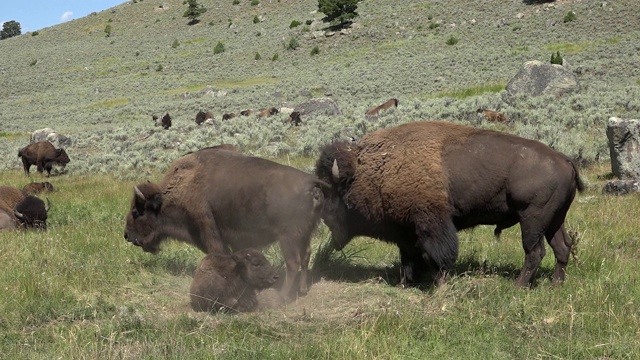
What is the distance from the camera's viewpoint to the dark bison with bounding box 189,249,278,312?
6.16 metres

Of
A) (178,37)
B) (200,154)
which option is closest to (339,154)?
(200,154)

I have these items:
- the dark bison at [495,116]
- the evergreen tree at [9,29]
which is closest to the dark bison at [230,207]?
the dark bison at [495,116]

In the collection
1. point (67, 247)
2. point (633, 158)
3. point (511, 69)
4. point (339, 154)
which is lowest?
point (511, 69)

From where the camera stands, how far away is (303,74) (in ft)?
170

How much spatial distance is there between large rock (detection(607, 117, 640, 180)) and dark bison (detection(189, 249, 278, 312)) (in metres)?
8.89

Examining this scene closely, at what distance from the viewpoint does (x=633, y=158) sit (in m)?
12.3

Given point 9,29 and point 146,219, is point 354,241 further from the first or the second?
point 9,29

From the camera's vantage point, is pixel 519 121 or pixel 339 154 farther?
pixel 519 121

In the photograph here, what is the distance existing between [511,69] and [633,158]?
85.8 feet

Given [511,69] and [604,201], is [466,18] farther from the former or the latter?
[604,201]

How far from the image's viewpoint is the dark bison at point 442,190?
6.35m

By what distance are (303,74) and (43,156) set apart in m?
32.8

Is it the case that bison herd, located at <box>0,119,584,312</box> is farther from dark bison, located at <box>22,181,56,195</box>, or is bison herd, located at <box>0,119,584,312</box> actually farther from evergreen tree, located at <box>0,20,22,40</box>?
evergreen tree, located at <box>0,20,22,40</box>

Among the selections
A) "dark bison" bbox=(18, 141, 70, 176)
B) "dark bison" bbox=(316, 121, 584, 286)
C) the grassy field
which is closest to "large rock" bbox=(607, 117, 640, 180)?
the grassy field
